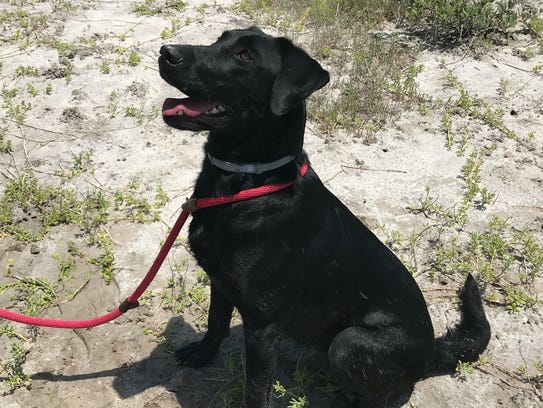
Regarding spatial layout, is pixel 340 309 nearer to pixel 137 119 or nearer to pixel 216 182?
pixel 216 182

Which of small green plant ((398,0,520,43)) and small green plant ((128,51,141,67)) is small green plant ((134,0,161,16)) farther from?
small green plant ((398,0,520,43))

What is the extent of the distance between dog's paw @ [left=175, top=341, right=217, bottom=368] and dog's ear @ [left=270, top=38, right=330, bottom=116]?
155 cm

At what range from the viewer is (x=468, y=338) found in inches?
115

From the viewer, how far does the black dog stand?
2312 millimetres

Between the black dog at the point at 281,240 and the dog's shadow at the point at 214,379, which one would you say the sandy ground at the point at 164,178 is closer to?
the dog's shadow at the point at 214,379

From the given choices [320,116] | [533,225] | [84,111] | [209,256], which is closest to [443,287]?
[533,225]

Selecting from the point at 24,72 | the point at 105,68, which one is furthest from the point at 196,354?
the point at 24,72

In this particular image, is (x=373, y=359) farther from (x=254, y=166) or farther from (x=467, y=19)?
(x=467, y=19)

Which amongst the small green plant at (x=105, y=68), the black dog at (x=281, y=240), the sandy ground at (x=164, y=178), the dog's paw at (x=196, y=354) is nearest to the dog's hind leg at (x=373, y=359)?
the black dog at (x=281, y=240)

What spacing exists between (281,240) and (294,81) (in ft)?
2.36

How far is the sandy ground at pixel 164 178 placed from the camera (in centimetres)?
295

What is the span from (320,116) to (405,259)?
74.2 inches

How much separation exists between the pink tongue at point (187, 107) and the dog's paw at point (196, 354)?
4.74 feet

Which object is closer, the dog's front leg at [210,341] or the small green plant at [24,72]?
the dog's front leg at [210,341]
